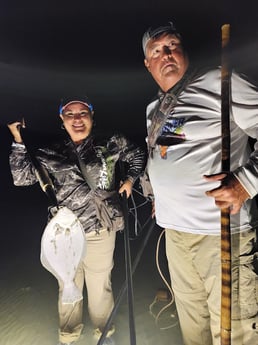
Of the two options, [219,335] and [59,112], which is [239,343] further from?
[59,112]

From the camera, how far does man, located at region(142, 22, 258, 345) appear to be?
127 centimetres

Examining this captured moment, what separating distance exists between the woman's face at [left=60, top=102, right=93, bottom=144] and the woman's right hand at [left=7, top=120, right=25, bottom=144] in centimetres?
21

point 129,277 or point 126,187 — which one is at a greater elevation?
point 126,187

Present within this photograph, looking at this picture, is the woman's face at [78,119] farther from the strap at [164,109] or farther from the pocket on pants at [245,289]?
the pocket on pants at [245,289]

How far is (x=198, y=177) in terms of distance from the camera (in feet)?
4.38

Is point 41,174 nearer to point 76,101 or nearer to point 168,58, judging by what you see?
point 76,101

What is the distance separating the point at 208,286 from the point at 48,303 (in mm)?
995

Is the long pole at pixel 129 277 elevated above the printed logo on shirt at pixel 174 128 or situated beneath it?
situated beneath

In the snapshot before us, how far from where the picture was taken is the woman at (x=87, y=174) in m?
1.58

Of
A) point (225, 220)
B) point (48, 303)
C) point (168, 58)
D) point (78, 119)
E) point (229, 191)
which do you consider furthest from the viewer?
point (48, 303)

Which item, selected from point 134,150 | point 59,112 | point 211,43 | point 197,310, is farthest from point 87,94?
point 197,310

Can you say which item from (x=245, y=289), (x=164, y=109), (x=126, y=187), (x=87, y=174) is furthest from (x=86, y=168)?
(x=245, y=289)

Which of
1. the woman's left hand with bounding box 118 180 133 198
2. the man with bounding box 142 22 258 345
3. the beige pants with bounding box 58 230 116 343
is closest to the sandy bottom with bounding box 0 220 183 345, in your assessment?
the beige pants with bounding box 58 230 116 343

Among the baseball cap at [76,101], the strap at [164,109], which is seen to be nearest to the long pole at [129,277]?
the strap at [164,109]
